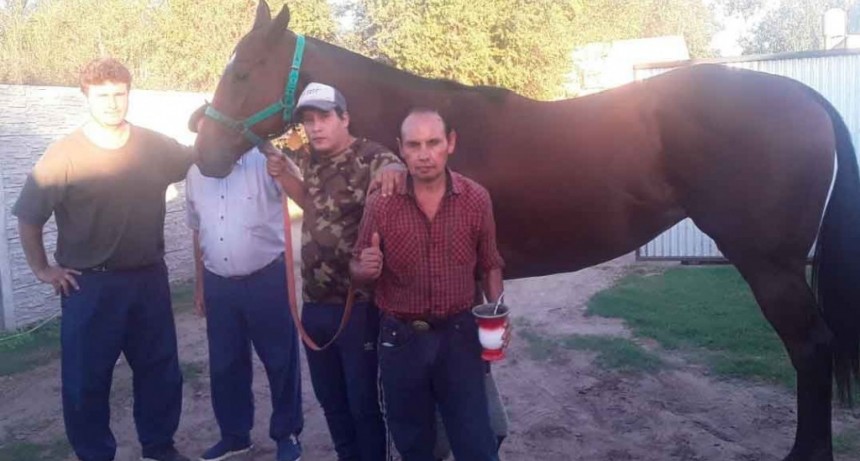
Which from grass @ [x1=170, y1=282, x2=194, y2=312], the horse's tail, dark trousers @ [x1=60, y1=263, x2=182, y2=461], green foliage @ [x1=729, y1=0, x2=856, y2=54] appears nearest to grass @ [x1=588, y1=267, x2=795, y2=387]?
the horse's tail

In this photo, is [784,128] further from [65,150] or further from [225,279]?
[65,150]

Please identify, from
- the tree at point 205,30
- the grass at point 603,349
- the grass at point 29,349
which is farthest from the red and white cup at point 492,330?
the tree at point 205,30

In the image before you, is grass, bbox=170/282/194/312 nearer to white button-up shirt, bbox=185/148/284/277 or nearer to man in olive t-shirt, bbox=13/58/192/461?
man in olive t-shirt, bbox=13/58/192/461

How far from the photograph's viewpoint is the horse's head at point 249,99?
11.2ft

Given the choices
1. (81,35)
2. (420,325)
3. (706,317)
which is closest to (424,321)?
(420,325)

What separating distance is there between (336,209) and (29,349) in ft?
16.1

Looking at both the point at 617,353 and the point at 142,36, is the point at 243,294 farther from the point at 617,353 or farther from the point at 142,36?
the point at 142,36

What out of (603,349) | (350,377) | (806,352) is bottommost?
(603,349)

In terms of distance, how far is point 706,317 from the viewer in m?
6.45

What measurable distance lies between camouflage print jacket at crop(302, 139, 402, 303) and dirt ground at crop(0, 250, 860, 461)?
146 centimetres

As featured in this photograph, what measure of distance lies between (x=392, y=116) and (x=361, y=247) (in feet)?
3.50

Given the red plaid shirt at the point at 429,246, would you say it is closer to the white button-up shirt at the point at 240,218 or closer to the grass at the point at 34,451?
the white button-up shirt at the point at 240,218

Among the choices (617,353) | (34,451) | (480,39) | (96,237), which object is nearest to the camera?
(96,237)

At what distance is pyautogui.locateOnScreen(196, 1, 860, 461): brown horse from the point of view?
3520 mm
